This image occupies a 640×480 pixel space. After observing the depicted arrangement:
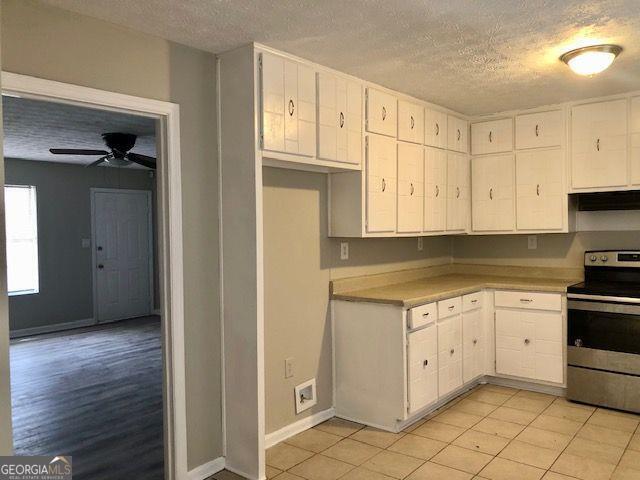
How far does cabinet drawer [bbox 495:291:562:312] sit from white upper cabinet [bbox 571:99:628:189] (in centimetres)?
91

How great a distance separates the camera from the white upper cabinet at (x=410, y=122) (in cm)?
363

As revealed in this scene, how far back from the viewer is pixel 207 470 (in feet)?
9.05

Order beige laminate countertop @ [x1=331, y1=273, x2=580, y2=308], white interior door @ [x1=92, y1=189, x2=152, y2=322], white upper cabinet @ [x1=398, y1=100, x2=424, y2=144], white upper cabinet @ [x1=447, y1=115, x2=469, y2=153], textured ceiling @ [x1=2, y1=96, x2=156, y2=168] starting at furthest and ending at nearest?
white interior door @ [x1=92, y1=189, x2=152, y2=322] < white upper cabinet @ [x1=447, y1=115, x2=469, y2=153] < textured ceiling @ [x1=2, y1=96, x2=156, y2=168] < white upper cabinet @ [x1=398, y1=100, x2=424, y2=144] < beige laminate countertop @ [x1=331, y1=273, x2=580, y2=308]

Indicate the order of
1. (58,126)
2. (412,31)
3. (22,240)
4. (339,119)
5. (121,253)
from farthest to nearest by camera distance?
(121,253) → (22,240) → (58,126) → (339,119) → (412,31)

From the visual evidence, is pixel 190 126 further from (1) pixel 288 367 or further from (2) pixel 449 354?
(2) pixel 449 354

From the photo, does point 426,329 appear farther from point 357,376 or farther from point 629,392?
point 629,392

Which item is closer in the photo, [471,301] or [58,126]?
[471,301]

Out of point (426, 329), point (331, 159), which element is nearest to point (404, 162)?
point (331, 159)

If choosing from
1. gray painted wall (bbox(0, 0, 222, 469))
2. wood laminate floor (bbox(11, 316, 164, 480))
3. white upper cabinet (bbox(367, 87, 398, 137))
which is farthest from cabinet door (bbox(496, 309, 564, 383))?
wood laminate floor (bbox(11, 316, 164, 480))

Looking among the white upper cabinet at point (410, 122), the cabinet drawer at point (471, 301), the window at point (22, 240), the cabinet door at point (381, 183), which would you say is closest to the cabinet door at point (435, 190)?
the white upper cabinet at point (410, 122)

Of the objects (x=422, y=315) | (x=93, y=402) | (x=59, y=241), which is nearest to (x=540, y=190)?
(x=422, y=315)

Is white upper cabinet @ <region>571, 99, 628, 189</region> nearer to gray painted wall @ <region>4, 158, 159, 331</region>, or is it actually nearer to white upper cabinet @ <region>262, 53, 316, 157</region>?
white upper cabinet @ <region>262, 53, 316, 157</region>

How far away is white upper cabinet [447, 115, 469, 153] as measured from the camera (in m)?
4.19

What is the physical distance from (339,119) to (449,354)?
1819mm
